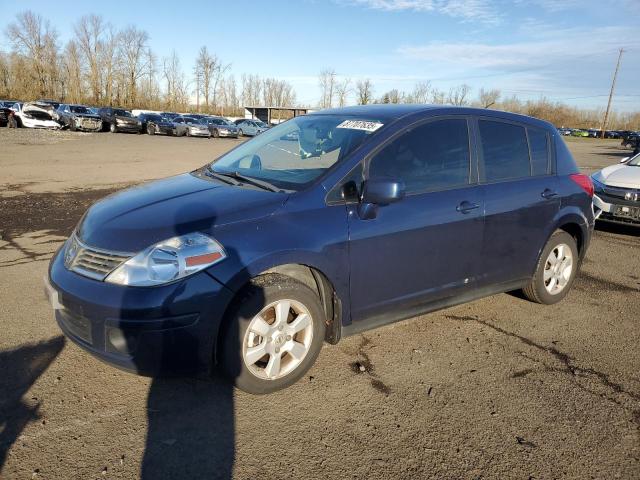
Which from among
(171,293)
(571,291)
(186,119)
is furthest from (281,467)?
(186,119)

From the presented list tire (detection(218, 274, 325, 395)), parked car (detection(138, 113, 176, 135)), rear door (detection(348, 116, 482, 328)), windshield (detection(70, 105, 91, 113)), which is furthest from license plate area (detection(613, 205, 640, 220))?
windshield (detection(70, 105, 91, 113))

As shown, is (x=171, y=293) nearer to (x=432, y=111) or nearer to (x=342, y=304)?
(x=342, y=304)

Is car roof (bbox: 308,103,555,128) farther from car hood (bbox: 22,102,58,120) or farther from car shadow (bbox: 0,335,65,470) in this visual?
car hood (bbox: 22,102,58,120)

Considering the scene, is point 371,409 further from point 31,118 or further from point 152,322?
point 31,118

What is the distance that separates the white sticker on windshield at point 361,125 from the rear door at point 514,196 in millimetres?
981

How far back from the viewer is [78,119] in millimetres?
29719

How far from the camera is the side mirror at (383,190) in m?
2.96

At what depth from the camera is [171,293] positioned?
2.53 m

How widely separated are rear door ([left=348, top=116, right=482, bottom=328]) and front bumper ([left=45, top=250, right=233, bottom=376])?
3.27 ft

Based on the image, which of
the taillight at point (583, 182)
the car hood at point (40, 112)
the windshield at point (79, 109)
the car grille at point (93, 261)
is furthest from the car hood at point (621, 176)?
the windshield at point (79, 109)

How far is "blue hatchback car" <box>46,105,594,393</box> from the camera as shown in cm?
260

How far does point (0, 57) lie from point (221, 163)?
3031 inches

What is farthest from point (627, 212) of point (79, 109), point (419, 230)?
point (79, 109)

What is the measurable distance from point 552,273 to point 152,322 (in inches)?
145
